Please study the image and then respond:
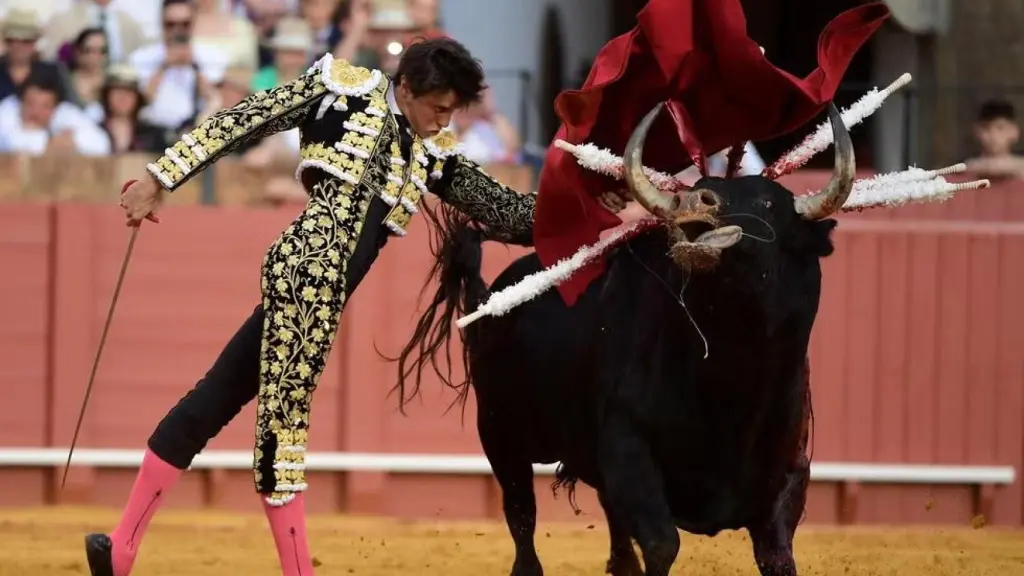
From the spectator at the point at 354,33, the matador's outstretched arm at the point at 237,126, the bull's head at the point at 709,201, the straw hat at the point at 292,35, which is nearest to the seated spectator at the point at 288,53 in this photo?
the straw hat at the point at 292,35

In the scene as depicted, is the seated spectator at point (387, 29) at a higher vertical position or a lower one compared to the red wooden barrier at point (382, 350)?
higher

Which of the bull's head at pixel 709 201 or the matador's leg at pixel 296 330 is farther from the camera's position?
the matador's leg at pixel 296 330

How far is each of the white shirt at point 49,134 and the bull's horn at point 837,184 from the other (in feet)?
14.5

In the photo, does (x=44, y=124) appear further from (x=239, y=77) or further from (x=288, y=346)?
(x=288, y=346)

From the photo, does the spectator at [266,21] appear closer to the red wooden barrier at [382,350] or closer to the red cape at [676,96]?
the red wooden barrier at [382,350]

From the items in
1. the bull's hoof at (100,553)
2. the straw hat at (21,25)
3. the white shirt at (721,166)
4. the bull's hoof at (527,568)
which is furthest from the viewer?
the straw hat at (21,25)

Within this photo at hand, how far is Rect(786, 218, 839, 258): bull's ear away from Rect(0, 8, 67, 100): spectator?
4.57 metres

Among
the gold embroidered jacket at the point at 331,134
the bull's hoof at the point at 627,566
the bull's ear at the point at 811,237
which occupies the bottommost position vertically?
the bull's hoof at the point at 627,566

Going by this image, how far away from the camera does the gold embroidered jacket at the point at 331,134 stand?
145 inches

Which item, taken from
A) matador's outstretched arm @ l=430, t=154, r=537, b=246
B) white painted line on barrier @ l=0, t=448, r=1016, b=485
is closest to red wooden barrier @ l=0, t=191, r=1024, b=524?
white painted line on barrier @ l=0, t=448, r=1016, b=485

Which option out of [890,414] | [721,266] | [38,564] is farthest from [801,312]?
[890,414]

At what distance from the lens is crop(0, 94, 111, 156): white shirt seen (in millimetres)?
7402

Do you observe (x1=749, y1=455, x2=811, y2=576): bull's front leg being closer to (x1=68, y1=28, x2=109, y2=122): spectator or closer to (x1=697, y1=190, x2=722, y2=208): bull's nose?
(x1=697, y1=190, x2=722, y2=208): bull's nose

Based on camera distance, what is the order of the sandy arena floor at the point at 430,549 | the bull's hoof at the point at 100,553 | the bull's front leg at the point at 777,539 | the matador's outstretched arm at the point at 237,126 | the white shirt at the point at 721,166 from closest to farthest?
1. the matador's outstretched arm at the point at 237,126
2. the bull's hoof at the point at 100,553
3. the bull's front leg at the point at 777,539
4. the sandy arena floor at the point at 430,549
5. the white shirt at the point at 721,166
